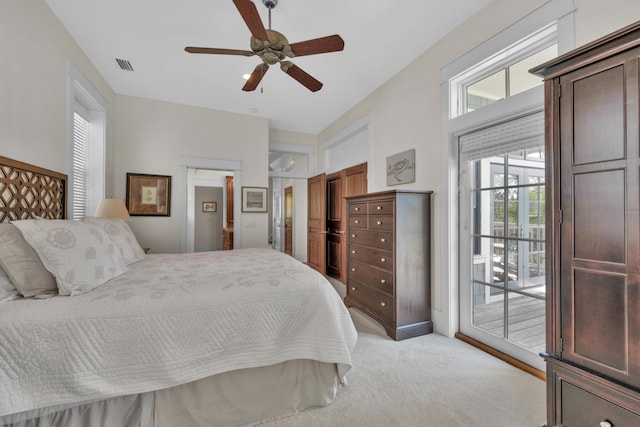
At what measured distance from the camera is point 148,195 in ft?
13.0

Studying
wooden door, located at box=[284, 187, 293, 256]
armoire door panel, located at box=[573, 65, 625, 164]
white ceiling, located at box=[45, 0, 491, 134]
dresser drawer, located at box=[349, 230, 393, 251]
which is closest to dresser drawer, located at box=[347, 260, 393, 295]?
dresser drawer, located at box=[349, 230, 393, 251]

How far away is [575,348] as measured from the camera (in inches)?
46.9

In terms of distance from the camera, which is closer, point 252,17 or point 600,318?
point 600,318

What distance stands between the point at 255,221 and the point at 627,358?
429cm

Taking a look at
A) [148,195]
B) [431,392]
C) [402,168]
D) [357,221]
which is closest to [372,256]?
[357,221]

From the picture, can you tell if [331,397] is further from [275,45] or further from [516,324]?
[275,45]

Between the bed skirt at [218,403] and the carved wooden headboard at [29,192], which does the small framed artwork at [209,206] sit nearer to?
the carved wooden headboard at [29,192]

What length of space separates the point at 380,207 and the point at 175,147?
10.9ft

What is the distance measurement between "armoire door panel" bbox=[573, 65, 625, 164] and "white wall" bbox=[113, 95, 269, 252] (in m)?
4.04

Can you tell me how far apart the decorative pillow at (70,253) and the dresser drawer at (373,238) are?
2.23 m

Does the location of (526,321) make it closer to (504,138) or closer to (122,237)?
(504,138)

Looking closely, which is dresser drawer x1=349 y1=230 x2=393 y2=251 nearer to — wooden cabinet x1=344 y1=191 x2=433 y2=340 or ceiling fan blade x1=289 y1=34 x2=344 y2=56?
wooden cabinet x1=344 y1=191 x2=433 y2=340

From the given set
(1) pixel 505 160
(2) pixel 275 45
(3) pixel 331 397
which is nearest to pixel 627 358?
(3) pixel 331 397

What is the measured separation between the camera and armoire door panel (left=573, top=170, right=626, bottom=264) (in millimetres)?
1060
